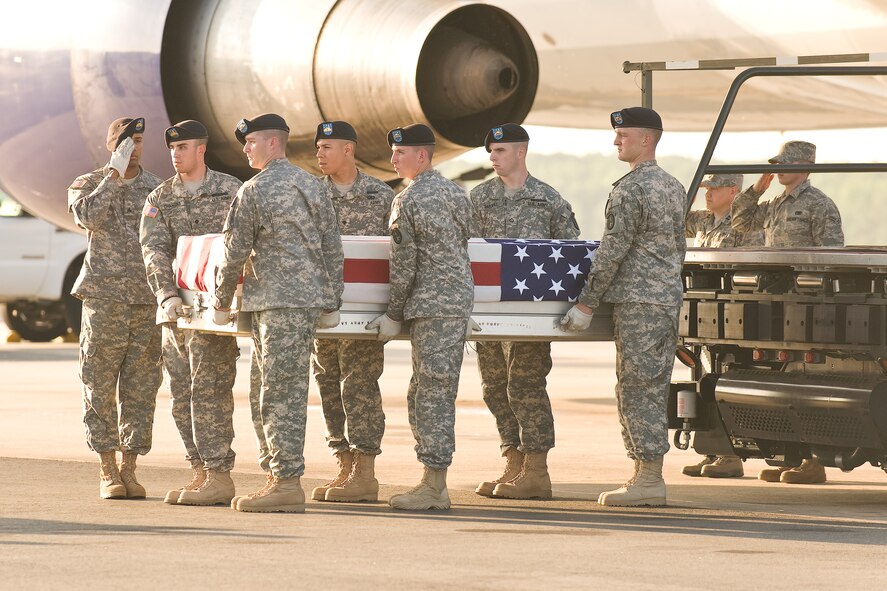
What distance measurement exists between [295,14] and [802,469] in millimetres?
3809

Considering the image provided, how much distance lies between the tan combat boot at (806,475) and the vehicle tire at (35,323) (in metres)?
15.5

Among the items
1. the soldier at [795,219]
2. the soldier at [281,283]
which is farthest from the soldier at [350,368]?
the soldier at [795,219]

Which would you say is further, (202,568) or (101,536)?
(101,536)

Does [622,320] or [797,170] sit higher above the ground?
[797,170]

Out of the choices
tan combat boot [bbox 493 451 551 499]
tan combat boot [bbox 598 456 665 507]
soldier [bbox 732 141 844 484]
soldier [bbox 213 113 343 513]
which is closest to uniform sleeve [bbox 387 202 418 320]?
soldier [bbox 213 113 343 513]

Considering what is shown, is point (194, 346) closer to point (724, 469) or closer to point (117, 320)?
point (117, 320)

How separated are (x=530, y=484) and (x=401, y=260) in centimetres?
148

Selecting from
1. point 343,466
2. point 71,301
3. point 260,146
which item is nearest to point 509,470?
point 343,466

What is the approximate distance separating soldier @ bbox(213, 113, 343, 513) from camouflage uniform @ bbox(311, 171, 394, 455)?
0.71m

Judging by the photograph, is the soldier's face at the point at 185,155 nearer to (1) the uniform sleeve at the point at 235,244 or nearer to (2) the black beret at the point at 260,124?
(2) the black beret at the point at 260,124

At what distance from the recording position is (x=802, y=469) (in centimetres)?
1025

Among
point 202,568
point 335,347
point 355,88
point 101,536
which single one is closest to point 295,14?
point 355,88

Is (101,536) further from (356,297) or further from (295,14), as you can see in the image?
(295,14)

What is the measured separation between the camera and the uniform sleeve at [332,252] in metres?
8.34
